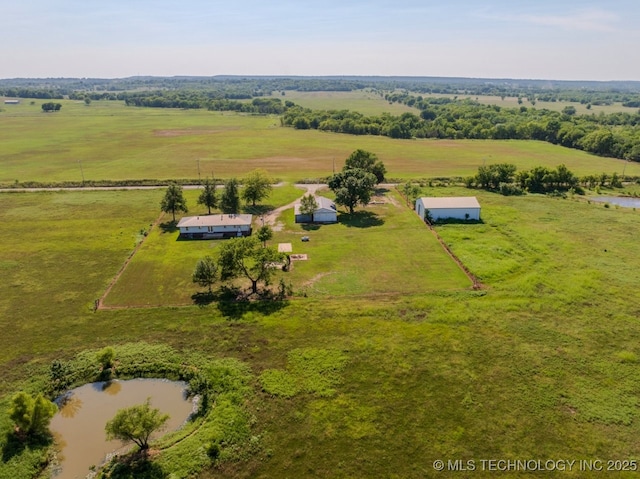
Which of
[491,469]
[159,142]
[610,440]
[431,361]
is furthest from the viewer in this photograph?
[159,142]

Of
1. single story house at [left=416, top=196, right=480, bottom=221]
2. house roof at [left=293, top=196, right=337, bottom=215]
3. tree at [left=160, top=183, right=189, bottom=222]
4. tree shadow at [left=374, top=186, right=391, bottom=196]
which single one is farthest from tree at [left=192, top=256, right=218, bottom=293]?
tree shadow at [left=374, top=186, right=391, bottom=196]

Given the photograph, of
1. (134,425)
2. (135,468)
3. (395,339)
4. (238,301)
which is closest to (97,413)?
(134,425)

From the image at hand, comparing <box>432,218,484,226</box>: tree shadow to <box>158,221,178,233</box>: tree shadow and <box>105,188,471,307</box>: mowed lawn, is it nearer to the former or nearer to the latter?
<box>105,188,471,307</box>: mowed lawn

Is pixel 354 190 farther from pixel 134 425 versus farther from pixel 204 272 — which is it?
pixel 134 425

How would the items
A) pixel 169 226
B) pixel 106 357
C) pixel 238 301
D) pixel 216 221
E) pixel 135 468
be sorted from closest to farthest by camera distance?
1. pixel 135 468
2. pixel 106 357
3. pixel 238 301
4. pixel 216 221
5. pixel 169 226

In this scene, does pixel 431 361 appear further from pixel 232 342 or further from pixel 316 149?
pixel 316 149

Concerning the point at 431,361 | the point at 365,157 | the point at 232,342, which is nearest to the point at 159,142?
the point at 365,157
